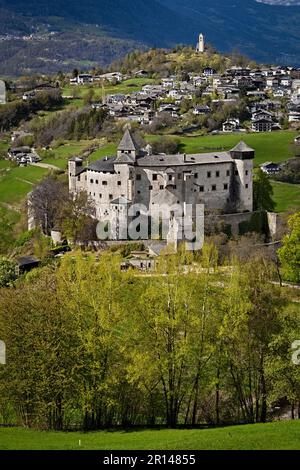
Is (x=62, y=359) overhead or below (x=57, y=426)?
overhead

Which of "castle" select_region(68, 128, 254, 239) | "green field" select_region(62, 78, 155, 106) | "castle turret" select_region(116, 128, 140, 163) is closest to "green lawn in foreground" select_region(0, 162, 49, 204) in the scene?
"castle" select_region(68, 128, 254, 239)

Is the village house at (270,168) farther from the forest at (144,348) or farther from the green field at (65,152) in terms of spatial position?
the forest at (144,348)

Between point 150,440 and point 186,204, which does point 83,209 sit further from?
point 150,440

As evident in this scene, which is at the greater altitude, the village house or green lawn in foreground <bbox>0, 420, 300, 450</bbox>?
green lawn in foreground <bbox>0, 420, 300, 450</bbox>

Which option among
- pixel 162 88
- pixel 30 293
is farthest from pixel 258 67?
pixel 30 293

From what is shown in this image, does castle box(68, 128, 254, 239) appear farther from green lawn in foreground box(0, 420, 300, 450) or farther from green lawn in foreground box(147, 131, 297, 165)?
green lawn in foreground box(0, 420, 300, 450)

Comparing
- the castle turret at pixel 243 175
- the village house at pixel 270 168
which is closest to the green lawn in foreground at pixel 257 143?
the village house at pixel 270 168

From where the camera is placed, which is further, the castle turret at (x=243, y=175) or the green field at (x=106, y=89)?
the green field at (x=106, y=89)
